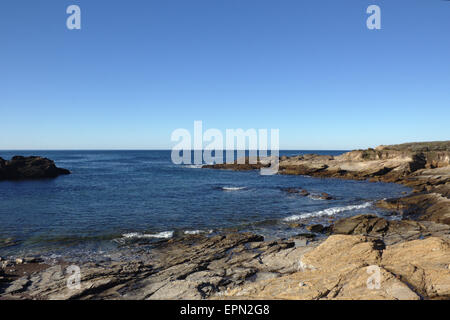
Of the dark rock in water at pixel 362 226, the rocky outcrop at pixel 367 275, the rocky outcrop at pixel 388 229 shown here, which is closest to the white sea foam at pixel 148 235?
the rocky outcrop at pixel 367 275

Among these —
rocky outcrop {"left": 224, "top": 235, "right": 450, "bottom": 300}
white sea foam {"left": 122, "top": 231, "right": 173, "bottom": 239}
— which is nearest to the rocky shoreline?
rocky outcrop {"left": 224, "top": 235, "right": 450, "bottom": 300}

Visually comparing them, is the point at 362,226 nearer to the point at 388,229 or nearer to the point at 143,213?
the point at 388,229

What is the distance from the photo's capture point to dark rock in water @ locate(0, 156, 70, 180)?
195 feet

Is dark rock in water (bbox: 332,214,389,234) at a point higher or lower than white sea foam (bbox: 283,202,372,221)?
higher

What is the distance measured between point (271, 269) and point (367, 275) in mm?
5458

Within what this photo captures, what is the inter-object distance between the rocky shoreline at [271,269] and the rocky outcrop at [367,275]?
30 mm

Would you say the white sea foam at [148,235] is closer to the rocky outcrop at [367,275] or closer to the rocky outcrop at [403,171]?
the rocky outcrop at [367,275]

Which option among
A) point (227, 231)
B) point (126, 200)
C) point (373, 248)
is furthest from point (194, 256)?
point (126, 200)

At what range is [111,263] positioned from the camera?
15305 millimetres

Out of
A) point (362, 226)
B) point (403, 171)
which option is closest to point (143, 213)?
point (362, 226)

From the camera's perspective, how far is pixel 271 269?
13.7m

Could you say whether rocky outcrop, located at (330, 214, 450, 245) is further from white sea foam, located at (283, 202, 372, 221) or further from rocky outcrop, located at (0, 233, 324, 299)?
rocky outcrop, located at (0, 233, 324, 299)

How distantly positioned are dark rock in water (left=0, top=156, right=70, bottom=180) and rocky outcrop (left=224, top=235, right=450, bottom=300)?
67.9 m

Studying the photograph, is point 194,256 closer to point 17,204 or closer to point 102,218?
point 102,218
